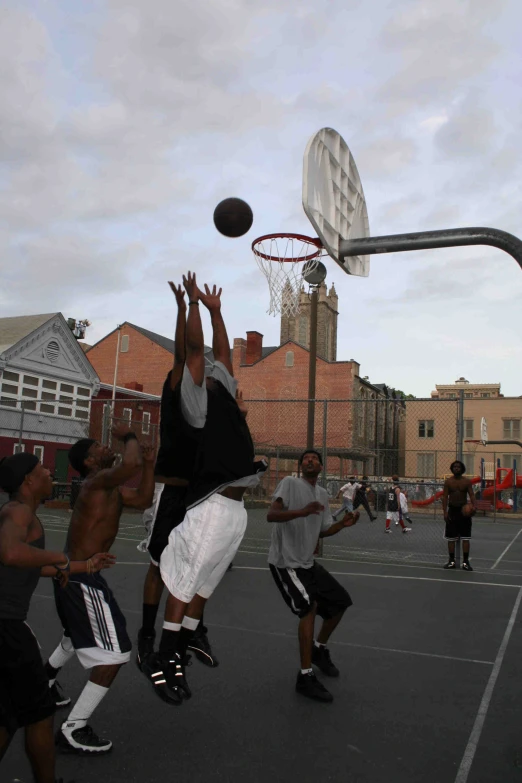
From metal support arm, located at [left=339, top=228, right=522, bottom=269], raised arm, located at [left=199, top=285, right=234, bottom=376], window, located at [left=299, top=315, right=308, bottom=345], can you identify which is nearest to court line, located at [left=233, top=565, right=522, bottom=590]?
metal support arm, located at [left=339, top=228, right=522, bottom=269]

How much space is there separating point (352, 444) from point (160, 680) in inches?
1482

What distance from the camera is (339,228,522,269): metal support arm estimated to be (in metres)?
4.48

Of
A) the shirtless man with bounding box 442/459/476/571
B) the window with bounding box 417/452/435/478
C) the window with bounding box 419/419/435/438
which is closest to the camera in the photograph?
the shirtless man with bounding box 442/459/476/571

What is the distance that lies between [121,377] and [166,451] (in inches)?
1859

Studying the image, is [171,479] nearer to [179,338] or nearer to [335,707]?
[179,338]

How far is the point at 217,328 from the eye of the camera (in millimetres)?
4438

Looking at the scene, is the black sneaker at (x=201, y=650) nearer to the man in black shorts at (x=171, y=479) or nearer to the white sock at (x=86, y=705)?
the man in black shorts at (x=171, y=479)

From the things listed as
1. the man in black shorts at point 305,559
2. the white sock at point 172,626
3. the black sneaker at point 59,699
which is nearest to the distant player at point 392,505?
the man in black shorts at point 305,559

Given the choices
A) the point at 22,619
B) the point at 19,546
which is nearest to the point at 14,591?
the point at 22,619

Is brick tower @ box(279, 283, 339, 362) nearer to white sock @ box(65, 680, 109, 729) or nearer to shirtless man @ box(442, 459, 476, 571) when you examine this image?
shirtless man @ box(442, 459, 476, 571)

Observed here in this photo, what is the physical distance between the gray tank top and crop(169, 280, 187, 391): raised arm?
1.33 m

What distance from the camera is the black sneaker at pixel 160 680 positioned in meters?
3.75

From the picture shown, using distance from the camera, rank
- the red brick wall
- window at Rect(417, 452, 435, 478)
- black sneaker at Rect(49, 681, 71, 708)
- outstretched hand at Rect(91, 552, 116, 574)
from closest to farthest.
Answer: outstretched hand at Rect(91, 552, 116, 574) → black sneaker at Rect(49, 681, 71, 708) → window at Rect(417, 452, 435, 478) → the red brick wall

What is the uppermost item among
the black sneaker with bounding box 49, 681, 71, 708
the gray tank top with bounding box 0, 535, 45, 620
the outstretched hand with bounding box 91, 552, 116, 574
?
the outstretched hand with bounding box 91, 552, 116, 574
